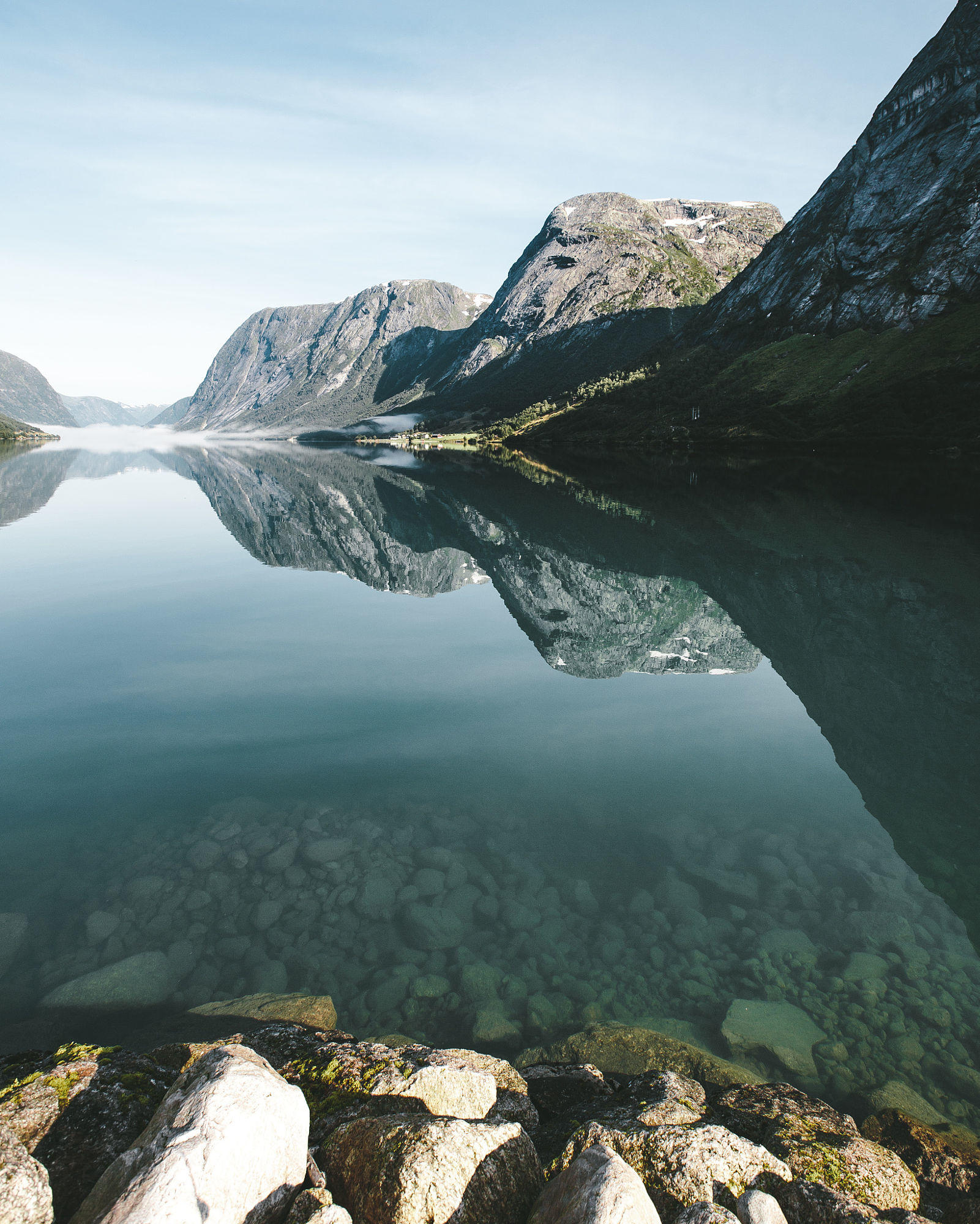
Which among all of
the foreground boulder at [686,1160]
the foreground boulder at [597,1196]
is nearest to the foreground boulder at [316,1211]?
the foreground boulder at [597,1196]

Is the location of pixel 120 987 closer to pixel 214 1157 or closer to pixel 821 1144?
pixel 214 1157

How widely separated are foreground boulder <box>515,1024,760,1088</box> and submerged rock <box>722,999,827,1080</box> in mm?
526

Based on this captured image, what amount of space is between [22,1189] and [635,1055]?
22.5 ft

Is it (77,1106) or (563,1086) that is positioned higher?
(77,1106)

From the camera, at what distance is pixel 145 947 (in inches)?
386

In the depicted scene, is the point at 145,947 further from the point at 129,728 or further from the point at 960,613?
the point at 960,613

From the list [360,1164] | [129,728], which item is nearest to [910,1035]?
[360,1164]

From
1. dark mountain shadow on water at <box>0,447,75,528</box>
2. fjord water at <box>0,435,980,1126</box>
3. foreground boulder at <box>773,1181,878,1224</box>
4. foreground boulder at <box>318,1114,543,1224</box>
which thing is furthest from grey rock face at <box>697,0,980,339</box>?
foreground boulder at <box>318,1114,543,1224</box>

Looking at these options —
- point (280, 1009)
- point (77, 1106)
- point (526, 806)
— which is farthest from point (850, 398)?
point (77, 1106)

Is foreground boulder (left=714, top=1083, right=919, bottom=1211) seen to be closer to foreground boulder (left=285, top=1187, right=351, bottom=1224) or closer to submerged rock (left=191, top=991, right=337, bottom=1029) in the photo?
foreground boulder (left=285, top=1187, right=351, bottom=1224)

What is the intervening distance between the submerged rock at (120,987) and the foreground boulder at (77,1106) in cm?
238

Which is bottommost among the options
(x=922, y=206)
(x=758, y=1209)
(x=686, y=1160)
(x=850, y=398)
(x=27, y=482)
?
(x=686, y=1160)

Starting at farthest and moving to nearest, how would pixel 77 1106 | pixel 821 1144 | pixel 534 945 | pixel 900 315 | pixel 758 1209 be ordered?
pixel 900 315 → pixel 534 945 → pixel 821 1144 → pixel 77 1106 → pixel 758 1209

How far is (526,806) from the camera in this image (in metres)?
13.6
